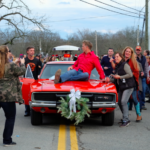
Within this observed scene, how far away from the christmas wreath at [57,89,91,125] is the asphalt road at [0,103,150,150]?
0.36 metres

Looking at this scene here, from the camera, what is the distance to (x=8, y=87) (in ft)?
17.3

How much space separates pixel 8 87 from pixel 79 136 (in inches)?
72.2

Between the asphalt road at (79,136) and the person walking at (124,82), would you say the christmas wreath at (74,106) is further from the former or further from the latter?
the person walking at (124,82)

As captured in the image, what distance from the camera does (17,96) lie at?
5.29 meters

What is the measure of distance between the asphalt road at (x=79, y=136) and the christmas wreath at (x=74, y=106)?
36 centimetres

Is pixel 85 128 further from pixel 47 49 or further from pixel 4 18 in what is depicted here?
pixel 47 49

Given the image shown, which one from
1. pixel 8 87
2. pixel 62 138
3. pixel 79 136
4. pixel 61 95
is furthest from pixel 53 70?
pixel 8 87

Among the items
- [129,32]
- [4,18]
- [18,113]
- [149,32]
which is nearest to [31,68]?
[18,113]

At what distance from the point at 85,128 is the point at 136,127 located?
125cm

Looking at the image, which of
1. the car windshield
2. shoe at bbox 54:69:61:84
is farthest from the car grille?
the car windshield

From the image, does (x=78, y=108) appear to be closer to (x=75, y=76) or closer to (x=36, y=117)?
(x=36, y=117)

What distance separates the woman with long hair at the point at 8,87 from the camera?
5.21 metres

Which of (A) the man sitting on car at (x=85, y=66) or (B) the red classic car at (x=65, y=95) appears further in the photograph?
(A) the man sitting on car at (x=85, y=66)

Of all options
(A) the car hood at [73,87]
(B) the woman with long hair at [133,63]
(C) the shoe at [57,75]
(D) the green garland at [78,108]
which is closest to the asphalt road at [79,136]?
(D) the green garland at [78,108]
